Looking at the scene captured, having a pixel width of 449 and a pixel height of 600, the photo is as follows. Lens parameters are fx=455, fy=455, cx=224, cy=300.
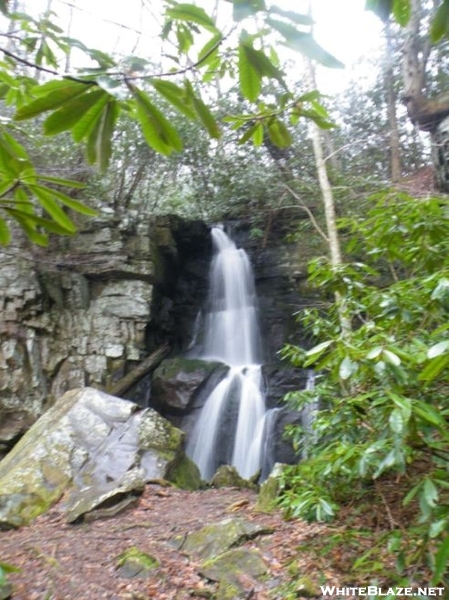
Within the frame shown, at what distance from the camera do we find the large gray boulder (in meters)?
4.98

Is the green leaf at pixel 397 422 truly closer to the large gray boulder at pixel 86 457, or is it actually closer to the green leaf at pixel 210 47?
the green leaf at pixel 210 47

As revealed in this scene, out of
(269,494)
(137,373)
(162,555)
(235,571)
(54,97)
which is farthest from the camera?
(137,373)

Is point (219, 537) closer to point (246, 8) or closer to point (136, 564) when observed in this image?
point (136, 564)

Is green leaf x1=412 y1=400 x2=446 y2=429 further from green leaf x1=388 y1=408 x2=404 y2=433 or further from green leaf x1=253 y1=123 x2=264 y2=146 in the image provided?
green leaf x1=253 y1=123 x2=264 y2=146

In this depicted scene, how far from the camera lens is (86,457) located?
5711 mm

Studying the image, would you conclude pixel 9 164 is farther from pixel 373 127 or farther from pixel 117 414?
pixel 373 127

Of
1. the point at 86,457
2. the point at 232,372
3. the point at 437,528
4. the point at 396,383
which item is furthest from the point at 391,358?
the point at 232,372

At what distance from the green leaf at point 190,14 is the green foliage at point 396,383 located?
1357 millimetres

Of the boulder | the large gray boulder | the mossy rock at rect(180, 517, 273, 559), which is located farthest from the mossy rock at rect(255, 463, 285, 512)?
the boulder

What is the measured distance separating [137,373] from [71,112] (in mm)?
9737

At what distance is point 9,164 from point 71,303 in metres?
9.65

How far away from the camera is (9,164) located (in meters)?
1.20

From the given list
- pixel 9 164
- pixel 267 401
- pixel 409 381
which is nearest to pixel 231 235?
pixel 267 401

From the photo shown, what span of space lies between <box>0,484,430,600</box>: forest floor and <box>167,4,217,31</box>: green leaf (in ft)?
9.80
